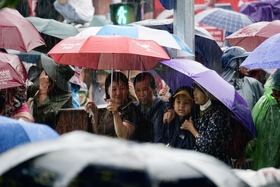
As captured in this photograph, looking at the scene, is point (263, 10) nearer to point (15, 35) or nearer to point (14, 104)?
point (15, 35)

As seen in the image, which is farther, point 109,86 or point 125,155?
point 109,86

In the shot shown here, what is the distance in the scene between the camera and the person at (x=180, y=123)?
8.00m

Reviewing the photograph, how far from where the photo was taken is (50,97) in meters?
10.2

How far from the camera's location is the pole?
930 centimetres

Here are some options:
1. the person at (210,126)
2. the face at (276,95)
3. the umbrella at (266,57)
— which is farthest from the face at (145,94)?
the face at (276,95)

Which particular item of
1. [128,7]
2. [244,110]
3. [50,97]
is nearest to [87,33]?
[50,97]

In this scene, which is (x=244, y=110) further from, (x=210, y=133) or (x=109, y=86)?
(x=109, y=86)

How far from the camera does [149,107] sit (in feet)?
28.6

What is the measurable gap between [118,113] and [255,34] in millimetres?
4527

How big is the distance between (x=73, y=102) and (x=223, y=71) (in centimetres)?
213

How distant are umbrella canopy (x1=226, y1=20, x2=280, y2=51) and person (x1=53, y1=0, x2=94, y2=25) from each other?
3.89 meters

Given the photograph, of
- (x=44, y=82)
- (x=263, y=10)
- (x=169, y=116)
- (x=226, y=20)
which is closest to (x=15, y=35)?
Answer: (x=44, y=82)

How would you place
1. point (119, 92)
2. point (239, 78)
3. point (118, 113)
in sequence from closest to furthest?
point (118, 113), point (119, 92), point (239, 78)

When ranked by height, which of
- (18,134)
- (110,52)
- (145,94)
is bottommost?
(145,94)
